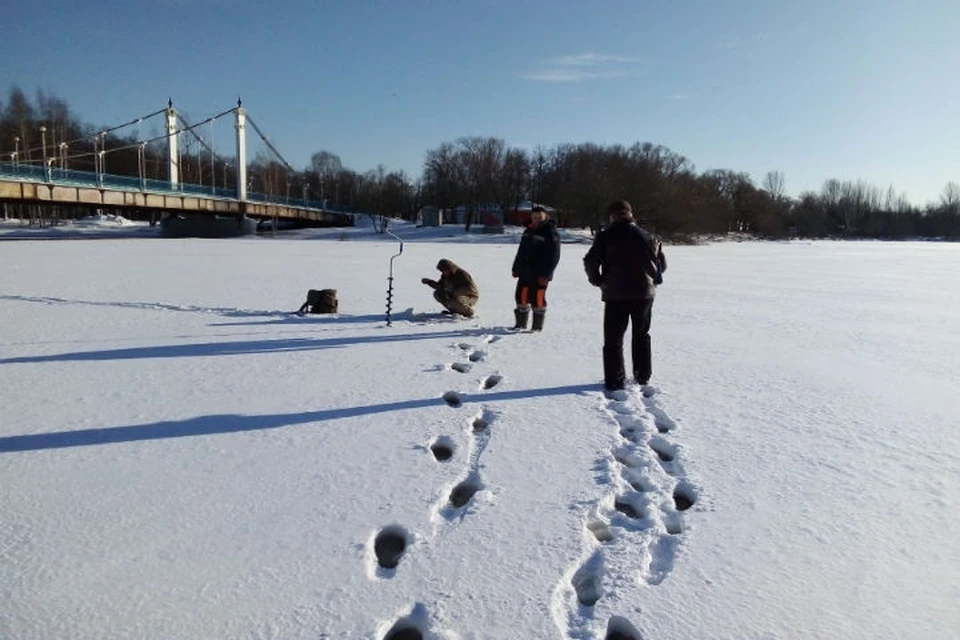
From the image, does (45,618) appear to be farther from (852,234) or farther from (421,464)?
(852,234)

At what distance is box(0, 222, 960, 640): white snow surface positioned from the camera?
8.02 ft

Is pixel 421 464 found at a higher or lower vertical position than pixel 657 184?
lower

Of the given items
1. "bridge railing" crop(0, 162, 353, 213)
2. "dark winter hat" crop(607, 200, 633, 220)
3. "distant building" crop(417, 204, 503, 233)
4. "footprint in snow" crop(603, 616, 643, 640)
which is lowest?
"footprint in snow" crop(603, 616, 643, 640)

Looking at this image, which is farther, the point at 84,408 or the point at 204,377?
the point at 204,377

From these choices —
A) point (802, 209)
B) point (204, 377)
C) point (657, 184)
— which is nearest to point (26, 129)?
point (657, 184)

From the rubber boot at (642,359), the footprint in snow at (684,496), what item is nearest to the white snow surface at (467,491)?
the footprint in snow at (684,496)

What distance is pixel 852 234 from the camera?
112438 mm

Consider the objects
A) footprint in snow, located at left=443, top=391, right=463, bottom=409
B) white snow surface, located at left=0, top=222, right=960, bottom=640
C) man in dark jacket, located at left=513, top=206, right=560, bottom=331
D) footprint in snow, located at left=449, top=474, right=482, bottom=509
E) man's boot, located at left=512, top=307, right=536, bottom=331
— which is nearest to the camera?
white snow surface, located at left=0, top=222, right=960, bottom=640

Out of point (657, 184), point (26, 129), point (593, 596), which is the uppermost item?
point (26, 129)

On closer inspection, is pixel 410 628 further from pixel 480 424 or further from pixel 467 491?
pixel 480 424

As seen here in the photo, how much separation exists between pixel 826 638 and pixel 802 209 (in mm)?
124181

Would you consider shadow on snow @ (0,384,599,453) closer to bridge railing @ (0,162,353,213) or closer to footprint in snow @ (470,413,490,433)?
footprint in snow @ (470,413,490,433)

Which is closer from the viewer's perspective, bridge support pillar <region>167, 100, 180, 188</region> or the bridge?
the bridge

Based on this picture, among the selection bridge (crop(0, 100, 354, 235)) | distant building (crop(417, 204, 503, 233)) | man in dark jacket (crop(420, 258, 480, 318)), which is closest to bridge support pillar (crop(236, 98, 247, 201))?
bridge (crop(0, 100, 354, 235))
